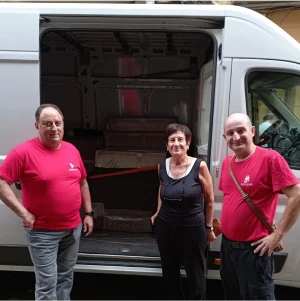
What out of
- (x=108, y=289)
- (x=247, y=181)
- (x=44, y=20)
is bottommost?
(x=108, y=289)

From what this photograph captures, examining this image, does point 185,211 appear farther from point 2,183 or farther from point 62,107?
point 62,107

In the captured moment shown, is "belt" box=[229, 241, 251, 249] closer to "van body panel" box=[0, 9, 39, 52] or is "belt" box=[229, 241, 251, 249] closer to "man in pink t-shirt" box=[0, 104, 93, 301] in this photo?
Answer: "man in pink t-shirt" box=[0, 104, 93, 301]

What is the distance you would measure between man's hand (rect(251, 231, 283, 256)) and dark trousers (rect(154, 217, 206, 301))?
50 centimetres

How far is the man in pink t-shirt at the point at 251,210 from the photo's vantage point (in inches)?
81.4

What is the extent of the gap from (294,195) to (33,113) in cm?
204

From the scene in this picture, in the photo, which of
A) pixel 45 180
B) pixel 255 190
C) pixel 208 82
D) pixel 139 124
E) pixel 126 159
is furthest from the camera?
pixel 139 124

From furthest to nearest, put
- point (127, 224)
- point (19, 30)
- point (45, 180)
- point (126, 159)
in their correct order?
point (126, 159)
point (127, 224)
point (19, 30)
point (45, 180)

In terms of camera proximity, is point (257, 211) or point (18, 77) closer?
point (257, 211)

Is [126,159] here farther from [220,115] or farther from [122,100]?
[220,115]

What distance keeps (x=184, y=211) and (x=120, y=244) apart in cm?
115

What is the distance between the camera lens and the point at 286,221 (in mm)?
2070

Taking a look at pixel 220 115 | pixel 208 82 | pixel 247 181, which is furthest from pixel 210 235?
pixel 208 82

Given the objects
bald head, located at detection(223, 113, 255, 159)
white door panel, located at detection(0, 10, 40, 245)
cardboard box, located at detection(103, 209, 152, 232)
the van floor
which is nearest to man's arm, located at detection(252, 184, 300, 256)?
bald head, located at detection(223, 113, 255, 159)

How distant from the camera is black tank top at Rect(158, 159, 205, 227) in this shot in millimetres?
2459
